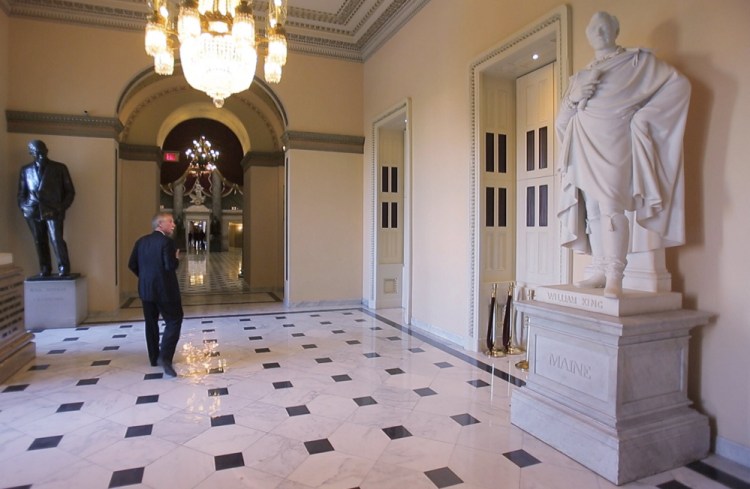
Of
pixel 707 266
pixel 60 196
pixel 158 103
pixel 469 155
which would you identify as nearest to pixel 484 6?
pixel 469 155

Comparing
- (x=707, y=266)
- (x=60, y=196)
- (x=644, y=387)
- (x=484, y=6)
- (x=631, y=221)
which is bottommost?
(x=644, y=387)

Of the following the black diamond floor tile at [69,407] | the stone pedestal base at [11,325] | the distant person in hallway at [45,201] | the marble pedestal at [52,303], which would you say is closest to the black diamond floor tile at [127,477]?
the black diamond floor tile at [69,407]

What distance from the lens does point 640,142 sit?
289 centimetres

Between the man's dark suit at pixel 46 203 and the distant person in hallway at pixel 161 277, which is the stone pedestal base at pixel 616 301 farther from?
the man's dark suit at pixel 46 203

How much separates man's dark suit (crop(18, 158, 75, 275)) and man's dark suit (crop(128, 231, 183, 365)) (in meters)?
3.21

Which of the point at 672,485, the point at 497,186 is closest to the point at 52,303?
the point at 497,186

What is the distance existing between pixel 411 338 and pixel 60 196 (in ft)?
18.0

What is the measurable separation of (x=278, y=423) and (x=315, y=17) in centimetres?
700

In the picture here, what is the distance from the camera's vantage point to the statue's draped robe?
2.88 meters

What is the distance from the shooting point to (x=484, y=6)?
213 inches

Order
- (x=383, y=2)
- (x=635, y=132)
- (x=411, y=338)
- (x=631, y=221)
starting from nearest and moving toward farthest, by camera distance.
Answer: (x=635, y=132) < (x=631, y=221) < (x=411, y=338) < (x=383, y=2)

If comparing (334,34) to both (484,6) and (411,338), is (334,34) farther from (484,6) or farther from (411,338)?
(411,338)

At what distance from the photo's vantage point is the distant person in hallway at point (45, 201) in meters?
6.62

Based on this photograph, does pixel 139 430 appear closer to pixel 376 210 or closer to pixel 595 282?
pixel 595 282
